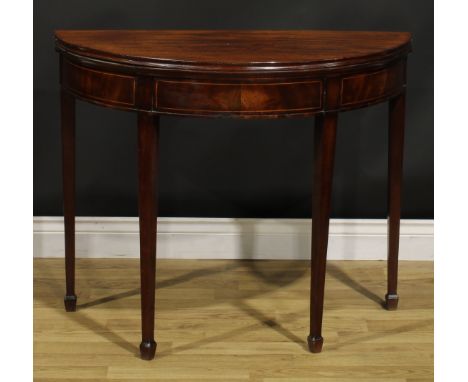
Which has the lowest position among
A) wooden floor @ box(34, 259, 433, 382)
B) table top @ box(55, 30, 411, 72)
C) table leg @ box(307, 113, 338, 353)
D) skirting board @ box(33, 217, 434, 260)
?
wooden floor @ box(34, 259, 433, 382)

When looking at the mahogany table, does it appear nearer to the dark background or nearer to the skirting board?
the dark background

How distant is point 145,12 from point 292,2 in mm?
484

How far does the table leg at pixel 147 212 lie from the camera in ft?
7.75

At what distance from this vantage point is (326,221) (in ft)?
8.14

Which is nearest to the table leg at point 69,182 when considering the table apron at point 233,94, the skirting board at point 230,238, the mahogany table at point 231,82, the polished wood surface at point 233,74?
the mahogany table at point 231,82

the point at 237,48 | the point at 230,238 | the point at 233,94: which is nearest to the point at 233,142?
the point at 230,238

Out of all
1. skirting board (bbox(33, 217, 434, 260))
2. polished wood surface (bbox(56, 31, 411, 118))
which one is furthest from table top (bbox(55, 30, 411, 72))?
skirting board (bbox(33, 217, 434, 260))

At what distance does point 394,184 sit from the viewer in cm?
278

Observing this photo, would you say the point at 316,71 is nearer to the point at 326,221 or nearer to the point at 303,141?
the point at 326,221

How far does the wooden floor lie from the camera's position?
253 centimetres

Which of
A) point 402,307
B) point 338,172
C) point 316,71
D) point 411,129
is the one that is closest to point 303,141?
point 338,172

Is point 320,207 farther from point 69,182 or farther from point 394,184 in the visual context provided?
point 69,182

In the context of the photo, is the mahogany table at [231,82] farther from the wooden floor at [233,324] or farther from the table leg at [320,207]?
the wooden floor at [233,324]

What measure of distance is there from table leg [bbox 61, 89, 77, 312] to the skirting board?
0.37 m
